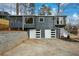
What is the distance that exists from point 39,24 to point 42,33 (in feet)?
0.77

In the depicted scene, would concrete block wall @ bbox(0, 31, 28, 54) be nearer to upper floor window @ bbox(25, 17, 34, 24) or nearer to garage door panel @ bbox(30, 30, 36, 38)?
garage door panel @ bbox(30, 30, 36, 38)

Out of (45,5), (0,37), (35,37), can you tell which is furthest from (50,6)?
(0,37)

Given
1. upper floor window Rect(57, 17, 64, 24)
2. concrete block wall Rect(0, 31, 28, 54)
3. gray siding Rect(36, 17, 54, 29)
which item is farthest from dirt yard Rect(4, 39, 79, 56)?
upper floor window Rect(57, 17, 64, 24)

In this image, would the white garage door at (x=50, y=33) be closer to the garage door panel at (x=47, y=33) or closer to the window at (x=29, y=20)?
the garage door panel at (x=47, y=33)

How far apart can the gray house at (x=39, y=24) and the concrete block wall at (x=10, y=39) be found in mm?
143

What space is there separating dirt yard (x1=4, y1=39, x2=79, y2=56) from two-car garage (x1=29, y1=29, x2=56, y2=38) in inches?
4.3

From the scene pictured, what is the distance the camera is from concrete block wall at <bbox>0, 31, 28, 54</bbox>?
13.7 feet

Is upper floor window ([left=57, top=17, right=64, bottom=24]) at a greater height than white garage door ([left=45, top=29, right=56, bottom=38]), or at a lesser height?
greater

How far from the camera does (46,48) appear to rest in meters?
4.36

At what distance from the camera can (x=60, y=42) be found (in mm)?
4328

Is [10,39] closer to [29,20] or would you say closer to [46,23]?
[29,20]

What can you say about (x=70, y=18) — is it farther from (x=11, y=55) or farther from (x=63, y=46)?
(x=11, y=55)

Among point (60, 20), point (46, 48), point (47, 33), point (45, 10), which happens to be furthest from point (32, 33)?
point (60, 20)

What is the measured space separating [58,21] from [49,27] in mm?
256
